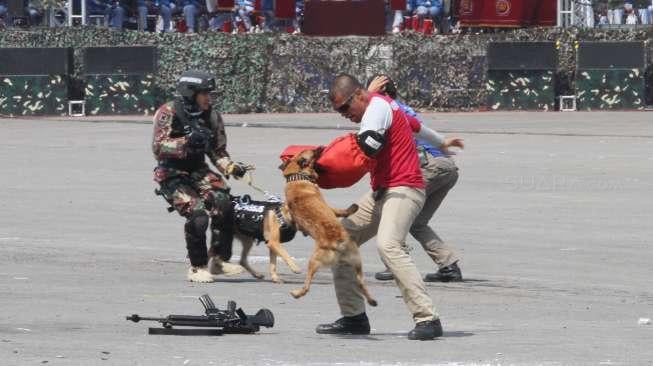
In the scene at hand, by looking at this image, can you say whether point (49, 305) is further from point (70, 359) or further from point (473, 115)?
point (473, 115)

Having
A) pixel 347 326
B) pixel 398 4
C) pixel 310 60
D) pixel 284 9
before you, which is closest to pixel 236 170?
pixel 347 326

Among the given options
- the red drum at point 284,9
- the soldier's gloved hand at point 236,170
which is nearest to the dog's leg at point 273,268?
the soldier's gloved hand at point 236,170

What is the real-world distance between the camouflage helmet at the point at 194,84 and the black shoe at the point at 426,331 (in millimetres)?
3600

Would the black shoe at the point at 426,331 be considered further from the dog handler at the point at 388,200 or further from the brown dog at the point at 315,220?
the brown dog at the point at 315,220

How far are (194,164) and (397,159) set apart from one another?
3.21m

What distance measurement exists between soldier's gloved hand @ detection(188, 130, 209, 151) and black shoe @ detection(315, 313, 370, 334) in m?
2.91

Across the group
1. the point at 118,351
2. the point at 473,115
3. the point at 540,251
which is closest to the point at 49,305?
the point at 118,351

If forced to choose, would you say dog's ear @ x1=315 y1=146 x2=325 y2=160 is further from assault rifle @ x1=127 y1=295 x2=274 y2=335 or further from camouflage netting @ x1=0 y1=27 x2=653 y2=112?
camouflage netting @ x1=0 y1=27 x2=653 y2=112

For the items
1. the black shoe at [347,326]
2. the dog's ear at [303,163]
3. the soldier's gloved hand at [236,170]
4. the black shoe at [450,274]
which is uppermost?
the dog's ear at [303,163]

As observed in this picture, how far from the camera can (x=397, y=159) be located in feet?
33.0

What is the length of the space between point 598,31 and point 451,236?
18.6 meters

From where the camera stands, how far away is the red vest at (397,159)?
10016 mm

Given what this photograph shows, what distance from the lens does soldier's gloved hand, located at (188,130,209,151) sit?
12617 millimetres

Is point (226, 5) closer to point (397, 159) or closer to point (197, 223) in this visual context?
point (197, 223)
